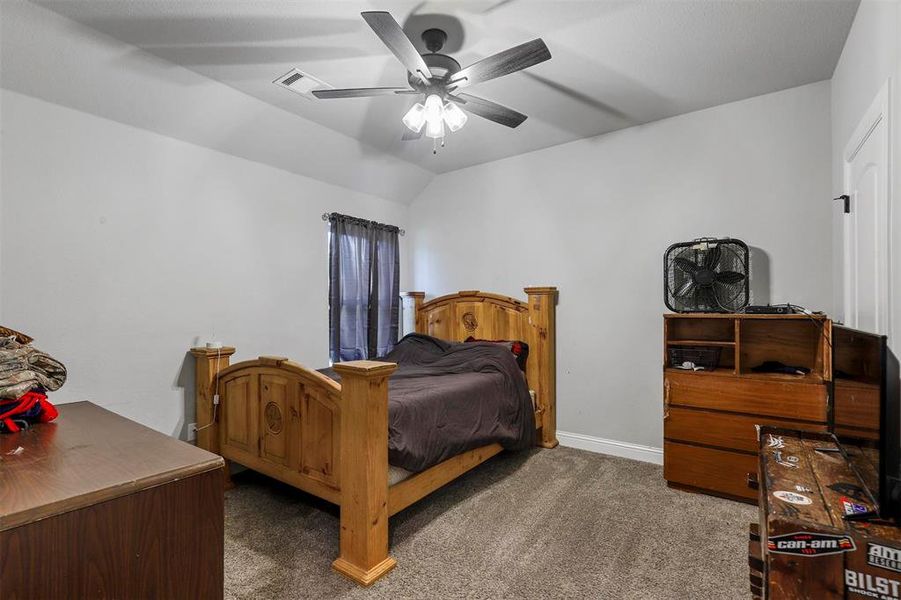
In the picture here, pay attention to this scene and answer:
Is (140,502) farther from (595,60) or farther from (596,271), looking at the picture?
(596,271)

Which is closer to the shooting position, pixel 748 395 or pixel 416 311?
pixel 748 395

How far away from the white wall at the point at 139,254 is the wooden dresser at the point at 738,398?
2829mm

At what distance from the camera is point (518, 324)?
368cm

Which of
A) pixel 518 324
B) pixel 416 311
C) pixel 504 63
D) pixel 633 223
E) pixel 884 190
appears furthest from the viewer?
pixel 416 311

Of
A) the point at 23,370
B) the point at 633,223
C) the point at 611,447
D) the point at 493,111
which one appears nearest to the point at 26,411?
the point at 23,370

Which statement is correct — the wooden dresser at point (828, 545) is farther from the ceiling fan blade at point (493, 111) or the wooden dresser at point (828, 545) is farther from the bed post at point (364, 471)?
the ceiling fan blade at point (493, 111)

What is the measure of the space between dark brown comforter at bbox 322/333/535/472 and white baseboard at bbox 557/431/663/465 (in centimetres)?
51

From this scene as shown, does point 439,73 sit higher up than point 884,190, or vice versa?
point 439,73

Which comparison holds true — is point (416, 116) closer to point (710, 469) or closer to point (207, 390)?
point (207, 390)

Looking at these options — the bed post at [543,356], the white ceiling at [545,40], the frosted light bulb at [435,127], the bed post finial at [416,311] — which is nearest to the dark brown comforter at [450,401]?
the bed post at [543,356]

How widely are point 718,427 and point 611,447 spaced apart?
3.03 feet

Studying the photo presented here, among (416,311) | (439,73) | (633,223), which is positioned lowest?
(416,311)

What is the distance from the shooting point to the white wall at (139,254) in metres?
2.23

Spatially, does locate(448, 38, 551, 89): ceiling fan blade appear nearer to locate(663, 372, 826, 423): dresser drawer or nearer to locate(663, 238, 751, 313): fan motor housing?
locate(663, 238, 751, 313): fan motor housing
